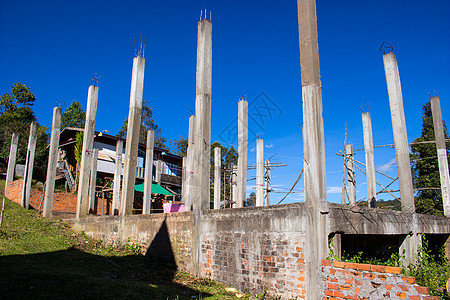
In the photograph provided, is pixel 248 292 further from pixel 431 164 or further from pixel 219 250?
pixel 431 164

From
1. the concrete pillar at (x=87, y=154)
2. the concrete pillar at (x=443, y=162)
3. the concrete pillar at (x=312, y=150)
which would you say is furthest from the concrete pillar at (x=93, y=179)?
the concrete pillar at (x=443, y=162)

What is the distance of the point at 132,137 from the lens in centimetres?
1095

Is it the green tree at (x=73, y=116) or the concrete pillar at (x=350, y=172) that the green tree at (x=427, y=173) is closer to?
the concrete pillar at (x=350, y=172)

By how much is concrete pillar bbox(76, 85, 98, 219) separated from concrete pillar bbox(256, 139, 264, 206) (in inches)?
279

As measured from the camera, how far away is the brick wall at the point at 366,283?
450 cm

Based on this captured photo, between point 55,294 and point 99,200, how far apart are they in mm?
15033

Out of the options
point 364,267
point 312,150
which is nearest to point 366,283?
point 364,267

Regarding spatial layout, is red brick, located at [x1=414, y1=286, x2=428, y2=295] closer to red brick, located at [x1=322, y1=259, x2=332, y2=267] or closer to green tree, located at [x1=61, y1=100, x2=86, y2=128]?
red brick, located at [x1=322, y1=259, x2=332, y2=267]

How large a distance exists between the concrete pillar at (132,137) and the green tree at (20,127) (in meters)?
20.2

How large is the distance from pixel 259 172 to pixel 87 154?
7.46 metres

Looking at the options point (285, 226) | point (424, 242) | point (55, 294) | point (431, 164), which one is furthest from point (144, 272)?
point (431, 164)

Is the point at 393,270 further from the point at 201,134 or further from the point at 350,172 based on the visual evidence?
the point at 350,172

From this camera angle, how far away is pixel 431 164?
77.4 feet

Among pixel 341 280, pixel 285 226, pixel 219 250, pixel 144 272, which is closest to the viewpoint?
pixel 341 280
